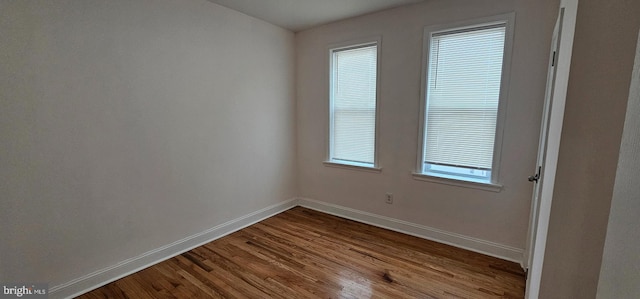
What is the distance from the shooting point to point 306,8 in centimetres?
283

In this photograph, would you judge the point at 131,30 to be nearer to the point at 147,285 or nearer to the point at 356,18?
the point at 147,285

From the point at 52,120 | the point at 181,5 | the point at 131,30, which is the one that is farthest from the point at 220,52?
the point at 52,120

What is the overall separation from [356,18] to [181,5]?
187cm

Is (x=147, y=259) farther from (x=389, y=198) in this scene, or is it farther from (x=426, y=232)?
(x=426, y=232)

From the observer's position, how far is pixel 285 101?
3.65 metres

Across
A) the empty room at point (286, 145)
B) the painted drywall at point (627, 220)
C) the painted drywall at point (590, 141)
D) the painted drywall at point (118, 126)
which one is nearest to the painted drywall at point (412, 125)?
the empty room at point (286, 145)

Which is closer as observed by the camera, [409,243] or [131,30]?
[131,30]

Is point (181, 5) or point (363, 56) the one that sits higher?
point (181, 5)

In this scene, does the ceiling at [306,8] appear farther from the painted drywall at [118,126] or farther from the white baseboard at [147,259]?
the white baseboard at [147,259]

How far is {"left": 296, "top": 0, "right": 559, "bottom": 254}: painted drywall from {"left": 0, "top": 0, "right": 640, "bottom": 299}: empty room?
0.06 ft

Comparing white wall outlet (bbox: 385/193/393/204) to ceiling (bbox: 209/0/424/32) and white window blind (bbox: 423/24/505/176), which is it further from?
ceiling (bbox: 209/0/424/32)

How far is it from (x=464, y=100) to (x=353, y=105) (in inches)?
49.7

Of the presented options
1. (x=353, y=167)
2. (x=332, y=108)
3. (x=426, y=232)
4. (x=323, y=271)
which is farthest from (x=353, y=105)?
(x=323, y=271)

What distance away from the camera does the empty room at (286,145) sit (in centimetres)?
168
